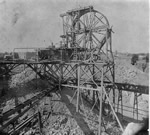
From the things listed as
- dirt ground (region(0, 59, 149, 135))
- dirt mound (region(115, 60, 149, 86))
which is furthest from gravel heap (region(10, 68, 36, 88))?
dirt mound (region(115, 60, 149, 86))

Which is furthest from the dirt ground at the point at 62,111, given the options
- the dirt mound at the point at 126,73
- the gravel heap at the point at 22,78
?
the dirt mound at the point at 126,73

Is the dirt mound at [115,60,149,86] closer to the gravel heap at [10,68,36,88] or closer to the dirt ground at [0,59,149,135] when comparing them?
the dirt ground at [0,59,149,135]

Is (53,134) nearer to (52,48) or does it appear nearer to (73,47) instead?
(52,48)

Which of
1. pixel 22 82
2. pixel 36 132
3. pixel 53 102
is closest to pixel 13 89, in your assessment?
pixel 22 82

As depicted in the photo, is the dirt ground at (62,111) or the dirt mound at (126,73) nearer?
the dirt ground at (62,111)

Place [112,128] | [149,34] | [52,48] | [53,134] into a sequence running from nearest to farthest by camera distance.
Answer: [149,34] → [53,134] → [112,128] → [52,48]

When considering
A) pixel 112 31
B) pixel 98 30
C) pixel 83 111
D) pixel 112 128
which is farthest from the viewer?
pixel 98 30

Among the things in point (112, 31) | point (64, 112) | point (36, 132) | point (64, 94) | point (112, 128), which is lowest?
point (112, 128)

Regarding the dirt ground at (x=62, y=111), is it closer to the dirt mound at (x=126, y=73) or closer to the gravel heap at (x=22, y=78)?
the gravel heap at (x=22, y=78)

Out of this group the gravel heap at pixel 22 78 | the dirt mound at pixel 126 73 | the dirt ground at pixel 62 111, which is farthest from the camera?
the dirt mound at pixel 126 73

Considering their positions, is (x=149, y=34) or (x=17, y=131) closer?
(x=149, y=34)

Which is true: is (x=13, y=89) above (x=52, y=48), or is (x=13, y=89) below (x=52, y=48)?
below
